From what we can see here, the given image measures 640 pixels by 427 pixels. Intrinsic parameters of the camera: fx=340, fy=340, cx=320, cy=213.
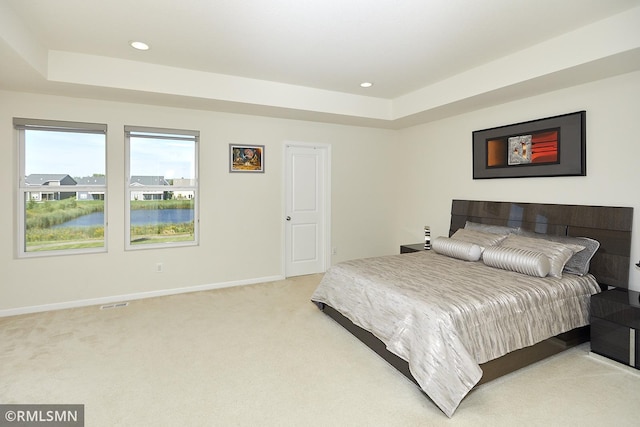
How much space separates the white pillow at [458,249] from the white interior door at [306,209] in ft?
6.22

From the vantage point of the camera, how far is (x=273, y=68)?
12.1 ft

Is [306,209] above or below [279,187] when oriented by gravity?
below

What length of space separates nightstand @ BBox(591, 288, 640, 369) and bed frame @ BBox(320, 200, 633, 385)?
0.20m

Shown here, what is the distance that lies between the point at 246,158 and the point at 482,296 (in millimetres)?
3376

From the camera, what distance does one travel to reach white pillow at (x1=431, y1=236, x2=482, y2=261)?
348cm

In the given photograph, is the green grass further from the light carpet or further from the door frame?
the door frame

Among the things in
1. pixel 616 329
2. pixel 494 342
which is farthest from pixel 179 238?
pixel 616 329

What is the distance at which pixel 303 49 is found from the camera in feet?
10.5

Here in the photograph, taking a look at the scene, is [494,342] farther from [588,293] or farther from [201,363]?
[201,363]

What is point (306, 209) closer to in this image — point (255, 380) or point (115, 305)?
point (115, 305)

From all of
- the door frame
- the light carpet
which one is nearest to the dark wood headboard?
the light carpet

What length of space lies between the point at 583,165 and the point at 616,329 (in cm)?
158

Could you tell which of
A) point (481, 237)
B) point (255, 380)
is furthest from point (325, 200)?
point (255, 380)

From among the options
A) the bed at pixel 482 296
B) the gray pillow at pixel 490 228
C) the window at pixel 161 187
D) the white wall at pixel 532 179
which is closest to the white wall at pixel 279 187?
the white wall at pixel 532 179
